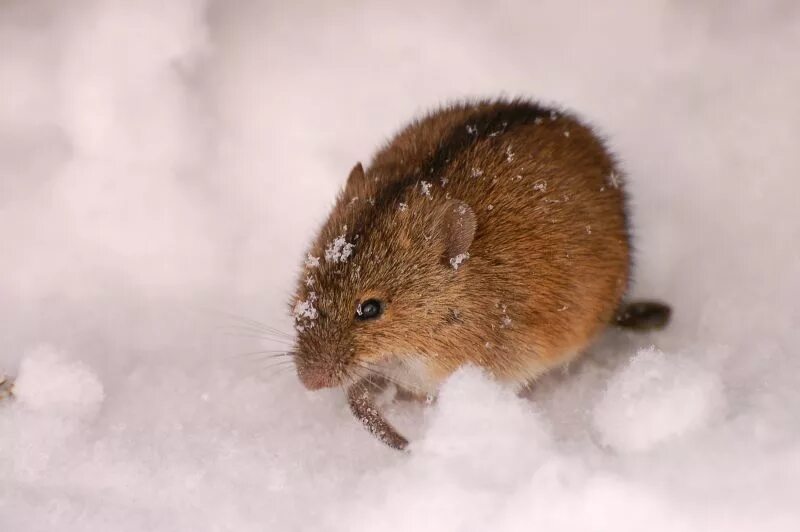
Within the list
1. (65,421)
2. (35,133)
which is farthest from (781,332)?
(35,133)

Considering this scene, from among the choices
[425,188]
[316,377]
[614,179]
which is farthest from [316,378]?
[614,179]

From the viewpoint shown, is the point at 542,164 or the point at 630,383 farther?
the point at 542,164

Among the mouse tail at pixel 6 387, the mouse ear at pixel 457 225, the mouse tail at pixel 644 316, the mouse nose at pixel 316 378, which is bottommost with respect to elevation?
the mouse nose at pixel 316 378

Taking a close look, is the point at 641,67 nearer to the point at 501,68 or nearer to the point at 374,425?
the point at 501,68

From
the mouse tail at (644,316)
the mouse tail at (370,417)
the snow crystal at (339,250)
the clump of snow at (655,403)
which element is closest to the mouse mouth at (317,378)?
the mouse tail at (370,417)

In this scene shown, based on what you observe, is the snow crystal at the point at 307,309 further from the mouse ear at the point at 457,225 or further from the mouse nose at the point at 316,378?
the mouse ear at the point at 457,225
